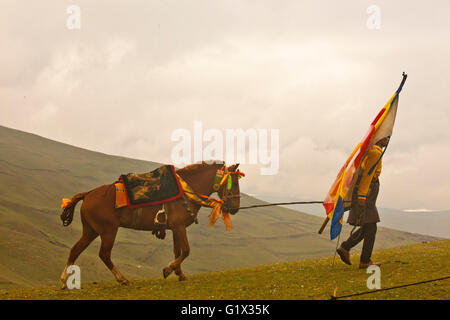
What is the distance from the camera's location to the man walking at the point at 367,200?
15.6 m

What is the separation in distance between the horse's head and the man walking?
367 cm

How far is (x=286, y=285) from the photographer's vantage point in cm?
1466

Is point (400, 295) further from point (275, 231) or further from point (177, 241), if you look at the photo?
point (275, 231)

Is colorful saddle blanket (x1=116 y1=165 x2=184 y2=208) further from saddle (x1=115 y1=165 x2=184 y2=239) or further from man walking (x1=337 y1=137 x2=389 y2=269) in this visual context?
man walking (x1=337 y1=137 x2=389 y2=269)

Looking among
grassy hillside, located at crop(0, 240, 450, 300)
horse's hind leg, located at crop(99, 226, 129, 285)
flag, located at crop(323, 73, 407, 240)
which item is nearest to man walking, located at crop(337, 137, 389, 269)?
flag, located at crop(323, 73, 407, 240)

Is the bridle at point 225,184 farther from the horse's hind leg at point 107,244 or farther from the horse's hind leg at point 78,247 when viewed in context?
the horse's hind leg at point 78,247

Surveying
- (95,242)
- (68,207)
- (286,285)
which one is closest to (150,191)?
(68,207)

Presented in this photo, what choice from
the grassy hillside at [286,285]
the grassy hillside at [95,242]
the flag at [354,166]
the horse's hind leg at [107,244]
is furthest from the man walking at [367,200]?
the grassy hillside at [95,242]

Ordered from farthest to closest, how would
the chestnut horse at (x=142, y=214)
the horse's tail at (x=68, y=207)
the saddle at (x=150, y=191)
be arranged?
the horse's tail at (x=68, y=207), the saddle at (x=150, y=191), the chestnut horse at (x=142, y=214)

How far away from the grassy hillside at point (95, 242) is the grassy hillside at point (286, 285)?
57.3 m

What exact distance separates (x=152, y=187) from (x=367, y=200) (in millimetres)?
6726

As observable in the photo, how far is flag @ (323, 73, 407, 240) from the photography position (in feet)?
50.7
